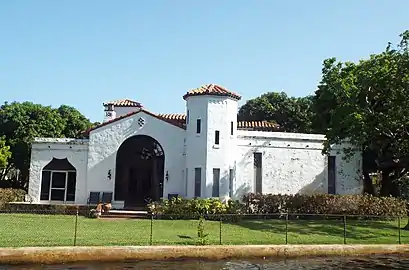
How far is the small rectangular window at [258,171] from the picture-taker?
29.2 metres

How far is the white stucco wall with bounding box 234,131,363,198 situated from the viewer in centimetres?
2912

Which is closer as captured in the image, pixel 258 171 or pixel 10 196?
pixel 10 196

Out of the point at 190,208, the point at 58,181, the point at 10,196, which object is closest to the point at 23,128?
the point at 58,181

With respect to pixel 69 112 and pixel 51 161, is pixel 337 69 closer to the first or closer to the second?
pixel 51 161

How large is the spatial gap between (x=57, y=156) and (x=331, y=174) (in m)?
17.9

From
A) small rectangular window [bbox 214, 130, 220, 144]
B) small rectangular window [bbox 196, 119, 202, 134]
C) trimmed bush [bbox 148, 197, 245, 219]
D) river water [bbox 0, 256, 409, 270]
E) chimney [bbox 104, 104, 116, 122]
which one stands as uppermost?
chimney [bbox 104, 104, 116, 122]

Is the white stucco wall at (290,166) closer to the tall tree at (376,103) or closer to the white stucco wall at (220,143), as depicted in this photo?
the white stucco wall at (220,143)

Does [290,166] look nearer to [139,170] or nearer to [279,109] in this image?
[139,170]

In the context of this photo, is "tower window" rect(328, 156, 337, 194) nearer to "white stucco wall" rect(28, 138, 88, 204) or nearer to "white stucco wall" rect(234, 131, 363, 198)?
"white stucco wall" rect(234, 131, 363, 198)

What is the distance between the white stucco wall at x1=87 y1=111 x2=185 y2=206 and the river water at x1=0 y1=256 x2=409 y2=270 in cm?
1382

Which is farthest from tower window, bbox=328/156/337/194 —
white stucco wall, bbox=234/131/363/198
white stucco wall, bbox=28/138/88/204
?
white stucco wall, bbox=28/138/88/204

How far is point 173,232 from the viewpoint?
18641 mm

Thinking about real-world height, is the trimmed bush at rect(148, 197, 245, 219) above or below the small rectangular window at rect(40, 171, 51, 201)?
below

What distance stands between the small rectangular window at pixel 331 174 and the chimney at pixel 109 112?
15.5 metres
